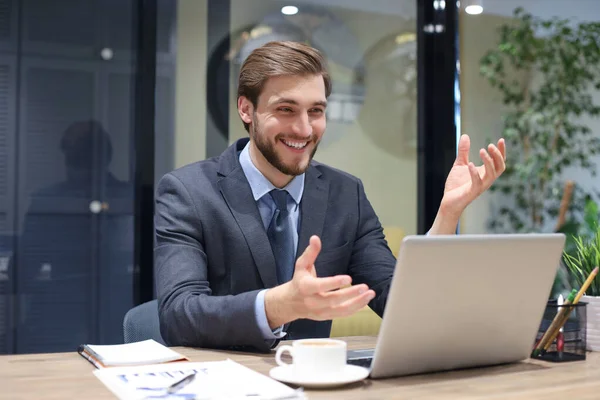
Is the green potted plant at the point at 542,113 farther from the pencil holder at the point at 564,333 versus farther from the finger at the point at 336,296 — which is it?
the finger at the point at 336,296

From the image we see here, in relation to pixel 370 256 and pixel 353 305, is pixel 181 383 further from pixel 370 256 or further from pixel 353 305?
pixel 370 256

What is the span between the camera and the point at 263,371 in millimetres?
1217

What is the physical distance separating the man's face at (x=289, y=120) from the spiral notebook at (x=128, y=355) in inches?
29.3

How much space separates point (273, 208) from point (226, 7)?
6.98 feet

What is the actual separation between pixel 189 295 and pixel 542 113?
3794 mm

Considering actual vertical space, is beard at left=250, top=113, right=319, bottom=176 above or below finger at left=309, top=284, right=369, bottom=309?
above

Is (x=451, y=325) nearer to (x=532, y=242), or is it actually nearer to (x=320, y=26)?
(x=532, y=242)

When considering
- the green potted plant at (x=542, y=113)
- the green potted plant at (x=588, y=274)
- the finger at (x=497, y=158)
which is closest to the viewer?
the green potted plant at (x=588, y=274)

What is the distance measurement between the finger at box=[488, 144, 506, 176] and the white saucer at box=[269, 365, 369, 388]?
711 millimetres

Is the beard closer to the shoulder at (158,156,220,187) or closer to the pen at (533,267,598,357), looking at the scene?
the shoulder at (158,156,220,187)

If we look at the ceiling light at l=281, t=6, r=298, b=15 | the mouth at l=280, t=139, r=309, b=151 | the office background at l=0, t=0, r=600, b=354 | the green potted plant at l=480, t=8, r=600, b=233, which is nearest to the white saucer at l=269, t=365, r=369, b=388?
the mouth at l=280, t=139, r=309, b=151

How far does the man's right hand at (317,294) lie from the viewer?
113cm

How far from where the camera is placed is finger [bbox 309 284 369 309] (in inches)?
44.4

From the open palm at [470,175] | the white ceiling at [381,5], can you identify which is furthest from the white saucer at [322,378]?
the white ceiling at [381,5]
